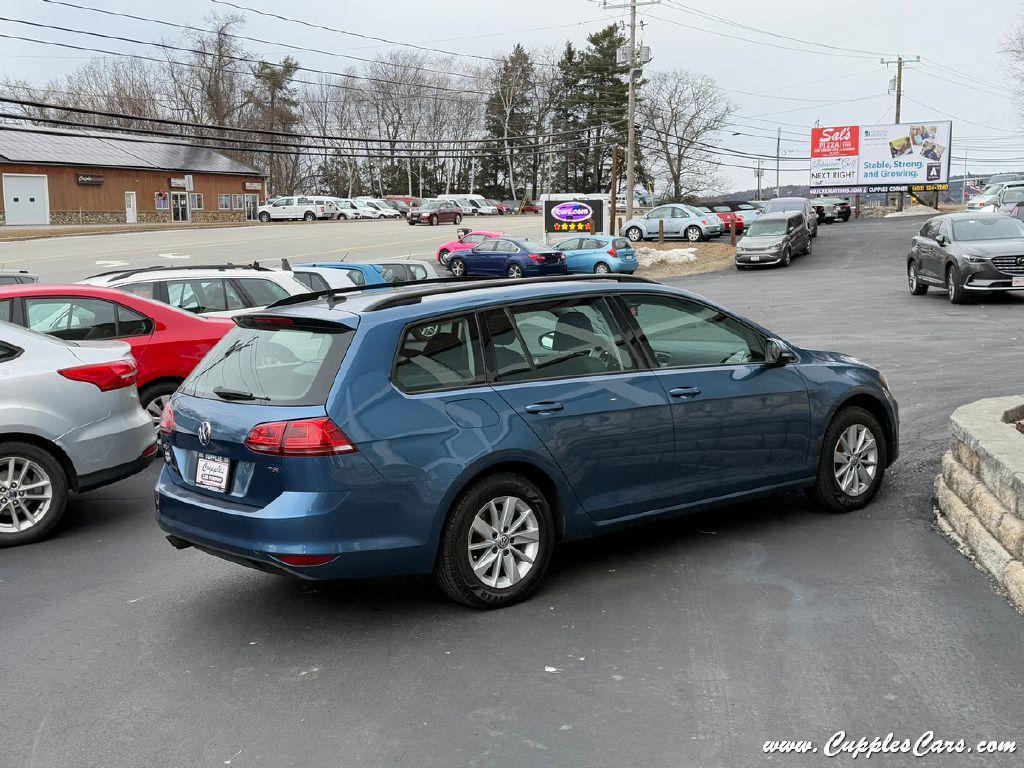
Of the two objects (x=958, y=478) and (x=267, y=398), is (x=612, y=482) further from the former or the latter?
(x=958, y=478)

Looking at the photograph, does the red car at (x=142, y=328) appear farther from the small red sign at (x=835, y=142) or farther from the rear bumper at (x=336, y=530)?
the small red sign at (x=835, y=142)

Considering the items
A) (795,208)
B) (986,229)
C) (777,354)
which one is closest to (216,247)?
(795,208)

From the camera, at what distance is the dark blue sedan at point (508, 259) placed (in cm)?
3503

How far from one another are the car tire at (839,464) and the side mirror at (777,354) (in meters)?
0.60

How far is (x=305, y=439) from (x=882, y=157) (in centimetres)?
6217

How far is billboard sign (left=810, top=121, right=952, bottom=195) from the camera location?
60.2m

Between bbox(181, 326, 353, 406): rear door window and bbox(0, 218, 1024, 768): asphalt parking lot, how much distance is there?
1167mm

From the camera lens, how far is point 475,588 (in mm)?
5168

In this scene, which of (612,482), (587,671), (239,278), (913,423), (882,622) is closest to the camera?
(587,671)

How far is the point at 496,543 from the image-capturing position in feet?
17.1

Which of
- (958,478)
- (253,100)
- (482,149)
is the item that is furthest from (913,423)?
(482,149)

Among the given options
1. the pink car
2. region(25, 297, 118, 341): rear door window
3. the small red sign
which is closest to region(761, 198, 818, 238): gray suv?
the pink car

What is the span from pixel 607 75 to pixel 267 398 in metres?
102

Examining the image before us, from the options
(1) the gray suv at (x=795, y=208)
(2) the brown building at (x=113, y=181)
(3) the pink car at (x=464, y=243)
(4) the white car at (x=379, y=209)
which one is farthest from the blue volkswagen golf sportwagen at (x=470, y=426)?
(4) the white car at (x=379, y=209)
